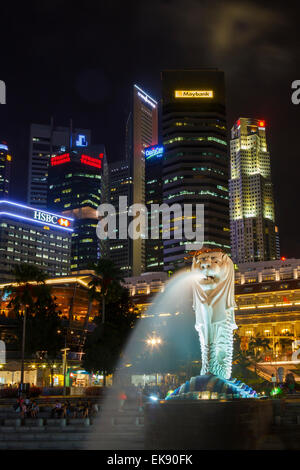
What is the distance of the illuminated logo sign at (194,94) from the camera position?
191 metres

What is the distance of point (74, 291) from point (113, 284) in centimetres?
3150

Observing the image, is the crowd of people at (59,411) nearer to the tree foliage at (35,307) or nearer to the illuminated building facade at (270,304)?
the tree foliage at (35,307)

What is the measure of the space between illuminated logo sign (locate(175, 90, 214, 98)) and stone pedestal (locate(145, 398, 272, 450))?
585ft

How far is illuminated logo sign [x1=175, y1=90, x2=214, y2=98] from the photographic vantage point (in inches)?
7530

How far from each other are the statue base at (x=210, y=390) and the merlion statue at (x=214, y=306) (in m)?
2.08

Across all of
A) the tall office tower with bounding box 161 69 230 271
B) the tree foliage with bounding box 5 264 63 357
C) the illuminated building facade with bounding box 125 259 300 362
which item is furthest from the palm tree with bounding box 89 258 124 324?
the tall office tower with bounding box 161 69 230 271

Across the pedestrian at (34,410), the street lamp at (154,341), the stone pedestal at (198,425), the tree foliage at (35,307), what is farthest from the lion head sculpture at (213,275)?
the tree foliage at (35,307)

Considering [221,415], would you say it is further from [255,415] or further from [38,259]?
[38,259]

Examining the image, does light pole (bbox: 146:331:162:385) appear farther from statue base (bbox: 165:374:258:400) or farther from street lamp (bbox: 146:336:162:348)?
statue base (bbox: 165:374:258:400)

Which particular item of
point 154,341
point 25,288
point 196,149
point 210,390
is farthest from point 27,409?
point 196,149

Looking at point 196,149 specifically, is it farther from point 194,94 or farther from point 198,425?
point 198,425
